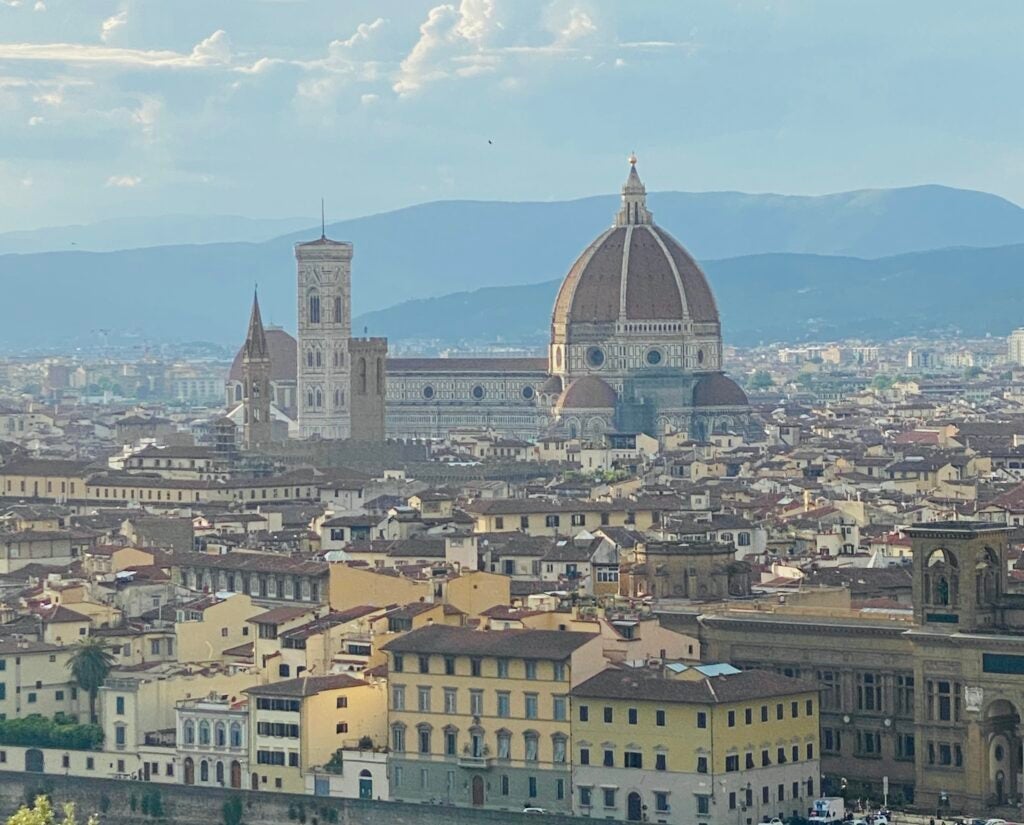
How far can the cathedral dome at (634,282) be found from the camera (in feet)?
599

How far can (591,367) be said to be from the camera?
18388cm

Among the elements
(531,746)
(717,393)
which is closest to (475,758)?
(531,746)

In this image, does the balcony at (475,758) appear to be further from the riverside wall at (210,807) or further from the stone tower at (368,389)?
the stone tower at (368,389)

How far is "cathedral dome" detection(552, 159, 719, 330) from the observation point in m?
182

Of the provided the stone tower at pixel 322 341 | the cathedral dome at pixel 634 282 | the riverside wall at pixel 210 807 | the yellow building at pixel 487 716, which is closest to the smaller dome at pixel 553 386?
the cathedral dome at pixel 634 282

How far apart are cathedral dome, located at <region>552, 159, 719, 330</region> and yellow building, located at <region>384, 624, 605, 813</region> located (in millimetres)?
123027

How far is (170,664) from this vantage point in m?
66.1

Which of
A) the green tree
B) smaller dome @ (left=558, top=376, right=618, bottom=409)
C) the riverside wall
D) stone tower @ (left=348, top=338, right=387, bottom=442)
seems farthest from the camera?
smaller dome @ (left=558, top=376, right=618, bottom=409)

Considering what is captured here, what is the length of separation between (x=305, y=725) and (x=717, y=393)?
118 meters

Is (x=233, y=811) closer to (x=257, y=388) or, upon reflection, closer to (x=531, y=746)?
(x=531, y=746)

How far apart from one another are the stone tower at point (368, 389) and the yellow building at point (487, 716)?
99.2 metres

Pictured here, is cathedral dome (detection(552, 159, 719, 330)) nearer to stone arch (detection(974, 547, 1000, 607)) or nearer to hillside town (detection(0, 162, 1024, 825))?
hillside town (detection(0, 162, 1024, 825))

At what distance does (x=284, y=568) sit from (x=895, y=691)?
17597 mm

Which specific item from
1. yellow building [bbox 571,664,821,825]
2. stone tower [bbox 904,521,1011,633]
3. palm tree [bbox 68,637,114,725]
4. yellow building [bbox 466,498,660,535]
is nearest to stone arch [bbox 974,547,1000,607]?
stone tower [bbox 904,521,1011,633]
